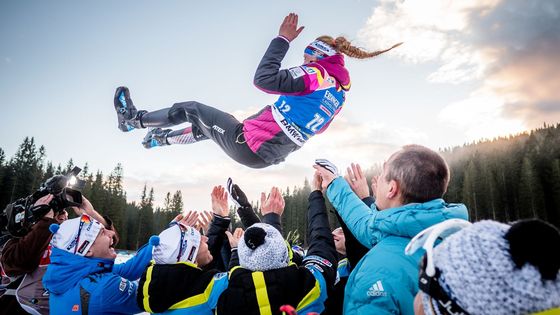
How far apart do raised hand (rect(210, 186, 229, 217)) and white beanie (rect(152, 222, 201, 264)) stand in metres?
0.96

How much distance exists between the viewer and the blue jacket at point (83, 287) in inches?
117

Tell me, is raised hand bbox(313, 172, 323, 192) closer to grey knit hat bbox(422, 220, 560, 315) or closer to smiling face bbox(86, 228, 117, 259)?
grey knit hat bbox(422, 220, 560, 315)

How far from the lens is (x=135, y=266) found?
12.8 feet

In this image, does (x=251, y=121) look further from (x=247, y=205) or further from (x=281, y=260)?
(x=281, y=260)

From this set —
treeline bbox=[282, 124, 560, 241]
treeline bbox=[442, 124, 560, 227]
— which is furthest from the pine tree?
treeline bbox=[442, 124, 560, 227]

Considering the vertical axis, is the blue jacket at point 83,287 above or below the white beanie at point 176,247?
below

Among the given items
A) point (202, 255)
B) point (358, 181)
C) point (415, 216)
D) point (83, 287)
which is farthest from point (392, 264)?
point (83, 287)

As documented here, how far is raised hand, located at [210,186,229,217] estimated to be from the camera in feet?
14.1

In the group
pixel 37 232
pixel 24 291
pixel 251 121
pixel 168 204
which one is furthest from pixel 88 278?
pixel 168 204

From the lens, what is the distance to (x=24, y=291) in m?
3.72

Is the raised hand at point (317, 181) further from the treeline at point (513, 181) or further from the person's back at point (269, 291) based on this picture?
the treeline at point (513, 181)

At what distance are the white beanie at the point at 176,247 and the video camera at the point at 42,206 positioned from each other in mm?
1713

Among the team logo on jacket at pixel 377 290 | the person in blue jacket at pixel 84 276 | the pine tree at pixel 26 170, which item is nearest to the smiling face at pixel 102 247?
the person in blue jacket at pixel 84 276

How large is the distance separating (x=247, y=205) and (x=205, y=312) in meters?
1.70
